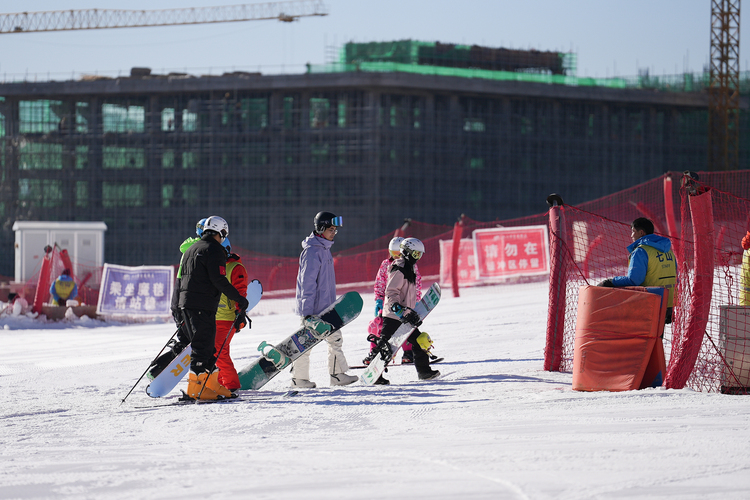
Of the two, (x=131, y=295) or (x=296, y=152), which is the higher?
(x=296, y=152)

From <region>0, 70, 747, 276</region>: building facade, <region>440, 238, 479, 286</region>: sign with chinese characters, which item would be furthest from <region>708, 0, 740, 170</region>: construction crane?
<region>440, 238, 479, 286</region>: sign with chinese characters

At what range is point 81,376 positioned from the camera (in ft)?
32.0

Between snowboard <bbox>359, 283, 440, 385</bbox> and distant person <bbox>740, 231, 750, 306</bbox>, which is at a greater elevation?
distant person <bbox>740, 231, 750, 306</bbox>

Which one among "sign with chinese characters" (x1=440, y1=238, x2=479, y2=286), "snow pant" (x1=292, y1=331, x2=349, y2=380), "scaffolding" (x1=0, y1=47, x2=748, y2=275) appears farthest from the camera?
"scaffolding" (x1=0, y1=47, x2=748, y2=275)

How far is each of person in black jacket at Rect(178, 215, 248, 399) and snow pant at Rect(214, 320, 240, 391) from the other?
0.21 m

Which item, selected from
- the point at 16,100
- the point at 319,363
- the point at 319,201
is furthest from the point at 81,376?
the point at 16,100

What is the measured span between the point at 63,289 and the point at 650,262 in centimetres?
1529

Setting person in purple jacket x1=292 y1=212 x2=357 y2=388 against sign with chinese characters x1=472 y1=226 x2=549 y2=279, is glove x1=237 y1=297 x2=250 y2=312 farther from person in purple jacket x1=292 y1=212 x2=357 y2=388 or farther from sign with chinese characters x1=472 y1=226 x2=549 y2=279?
sign with chinese characters x1=472 y1=226 x2=549 y2=279

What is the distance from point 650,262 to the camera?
6.83 meters

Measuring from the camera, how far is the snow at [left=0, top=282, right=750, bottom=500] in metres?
4.32

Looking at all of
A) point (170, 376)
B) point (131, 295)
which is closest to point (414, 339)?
point (170, 376)

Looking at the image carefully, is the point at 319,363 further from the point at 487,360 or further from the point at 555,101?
the point at 555,101

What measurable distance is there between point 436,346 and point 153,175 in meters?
54.1

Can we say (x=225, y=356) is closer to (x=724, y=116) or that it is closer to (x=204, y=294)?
(x=204, y=294)
